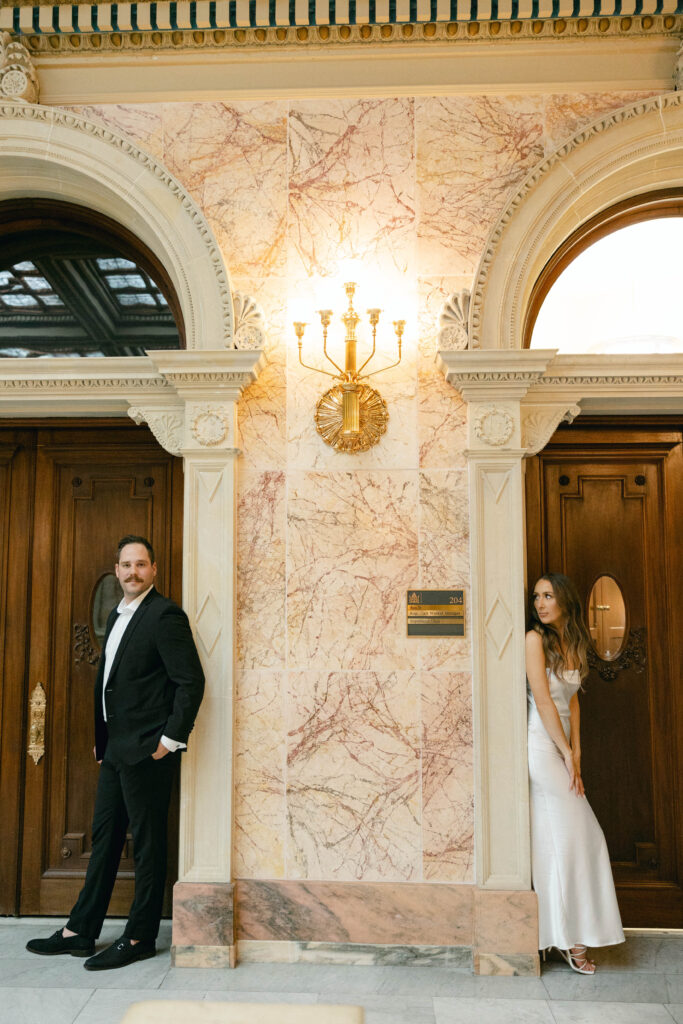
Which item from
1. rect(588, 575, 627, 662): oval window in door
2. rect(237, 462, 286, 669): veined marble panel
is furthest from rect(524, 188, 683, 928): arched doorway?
rect(237, 462, 286, 669): veined marble panel

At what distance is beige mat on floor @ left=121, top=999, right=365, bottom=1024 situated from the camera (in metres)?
1.96

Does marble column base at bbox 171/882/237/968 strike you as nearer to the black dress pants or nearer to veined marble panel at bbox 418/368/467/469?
the black dress pants

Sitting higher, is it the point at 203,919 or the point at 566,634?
the point at 566,634

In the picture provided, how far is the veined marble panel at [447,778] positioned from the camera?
379 cm

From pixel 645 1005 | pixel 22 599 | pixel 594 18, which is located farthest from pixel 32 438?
pixel 645 1005

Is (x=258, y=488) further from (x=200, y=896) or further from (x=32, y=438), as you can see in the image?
(x=200, y=896)

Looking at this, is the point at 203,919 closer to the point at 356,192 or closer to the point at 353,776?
the point at 353,776

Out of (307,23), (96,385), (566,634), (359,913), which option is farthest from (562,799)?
(307,23)

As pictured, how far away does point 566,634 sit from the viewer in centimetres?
384

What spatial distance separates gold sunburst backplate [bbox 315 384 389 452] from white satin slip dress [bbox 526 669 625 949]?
158cm

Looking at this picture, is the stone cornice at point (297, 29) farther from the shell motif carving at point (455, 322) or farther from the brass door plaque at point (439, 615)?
the brass door plaque at point (439, 615)

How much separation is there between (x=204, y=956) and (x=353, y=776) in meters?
1.05

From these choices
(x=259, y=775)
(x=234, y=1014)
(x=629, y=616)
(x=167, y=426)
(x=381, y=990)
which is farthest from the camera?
(x=629, y=616)

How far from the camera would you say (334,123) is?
409cm
